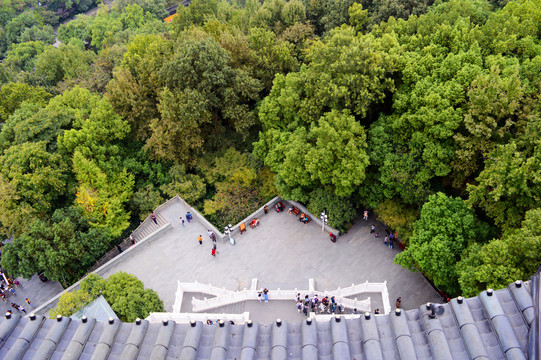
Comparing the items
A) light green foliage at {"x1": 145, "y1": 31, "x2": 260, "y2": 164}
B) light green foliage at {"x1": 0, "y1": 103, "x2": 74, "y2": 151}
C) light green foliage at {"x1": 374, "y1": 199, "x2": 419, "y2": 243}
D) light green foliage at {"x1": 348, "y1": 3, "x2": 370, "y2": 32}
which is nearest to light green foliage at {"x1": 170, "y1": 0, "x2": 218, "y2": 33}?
light green foliage at {"x1": 145, "y1": 31, "x2": 260, "y2": 164}

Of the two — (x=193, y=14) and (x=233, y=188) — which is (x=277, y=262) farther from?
(x=193, y=14)

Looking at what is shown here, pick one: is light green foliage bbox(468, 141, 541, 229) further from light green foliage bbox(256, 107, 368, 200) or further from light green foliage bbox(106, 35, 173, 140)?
light green foliage bbox(106, 35, 173, 140)

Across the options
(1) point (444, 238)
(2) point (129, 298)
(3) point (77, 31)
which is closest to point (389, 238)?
(1) point (444, 238)

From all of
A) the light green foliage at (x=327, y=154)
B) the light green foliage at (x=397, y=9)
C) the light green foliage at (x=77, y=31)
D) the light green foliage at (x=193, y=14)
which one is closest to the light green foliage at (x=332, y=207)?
the light green foliage at (x=327, y=154)

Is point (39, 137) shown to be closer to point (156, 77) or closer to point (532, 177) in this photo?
point (156, 77)

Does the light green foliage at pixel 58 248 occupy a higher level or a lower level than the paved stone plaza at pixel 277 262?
higher

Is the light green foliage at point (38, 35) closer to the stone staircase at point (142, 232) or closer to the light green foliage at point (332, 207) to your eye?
the stone staircase at point (142, 232)
